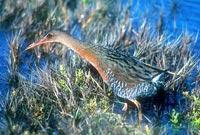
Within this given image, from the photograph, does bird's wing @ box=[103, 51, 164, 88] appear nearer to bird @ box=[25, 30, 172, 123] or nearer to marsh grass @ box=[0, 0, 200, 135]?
bird @ box=[25, 30, 172, 123]

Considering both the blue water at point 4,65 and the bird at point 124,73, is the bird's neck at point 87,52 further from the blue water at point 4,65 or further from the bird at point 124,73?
the blue water at point 4,65

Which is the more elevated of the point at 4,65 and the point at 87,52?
the point at 87,52

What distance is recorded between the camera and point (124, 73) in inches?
233

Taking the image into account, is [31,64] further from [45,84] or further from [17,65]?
[45,84]

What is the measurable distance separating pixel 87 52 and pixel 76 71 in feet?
0.72

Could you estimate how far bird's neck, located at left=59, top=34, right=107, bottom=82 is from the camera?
19.9 ft

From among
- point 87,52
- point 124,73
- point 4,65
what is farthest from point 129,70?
point 4,65

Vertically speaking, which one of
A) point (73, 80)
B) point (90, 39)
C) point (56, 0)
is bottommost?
point (73, 80)

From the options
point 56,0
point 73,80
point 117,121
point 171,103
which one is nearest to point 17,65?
point 73,80

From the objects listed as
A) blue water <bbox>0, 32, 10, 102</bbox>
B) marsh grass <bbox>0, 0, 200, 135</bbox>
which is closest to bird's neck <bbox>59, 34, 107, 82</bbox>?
marsh grass <bbox>0, 0, 200, 135</bbox>

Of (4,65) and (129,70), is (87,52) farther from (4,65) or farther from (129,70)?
(4,65)

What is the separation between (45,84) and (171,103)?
1.37 metres

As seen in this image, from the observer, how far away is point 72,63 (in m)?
6.45

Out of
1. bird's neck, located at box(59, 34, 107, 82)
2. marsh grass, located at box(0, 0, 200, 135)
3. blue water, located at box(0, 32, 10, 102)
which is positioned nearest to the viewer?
marsh grass, located at box(0, 0, 200, 135)
